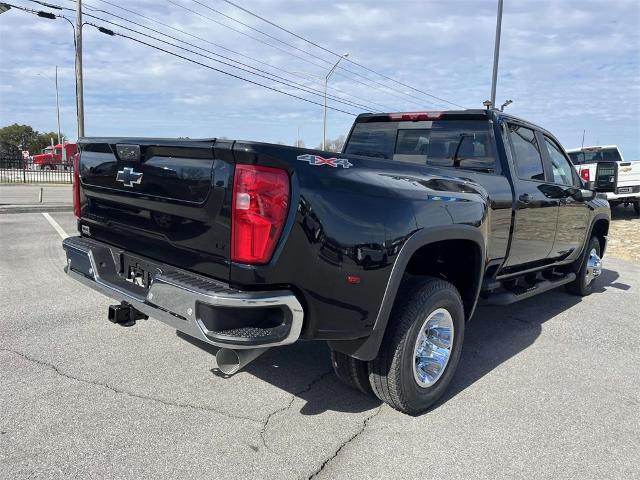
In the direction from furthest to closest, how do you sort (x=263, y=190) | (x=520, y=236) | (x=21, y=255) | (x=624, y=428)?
(x=21, y=255) < (x=520, y=236) < (x=624, y=428) < (x=263, y=190)

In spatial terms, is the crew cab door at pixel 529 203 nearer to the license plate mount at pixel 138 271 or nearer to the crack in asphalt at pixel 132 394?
the crack in asphalt at pixel 132 394

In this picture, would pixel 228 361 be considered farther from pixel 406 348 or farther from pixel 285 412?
pixel 406 348

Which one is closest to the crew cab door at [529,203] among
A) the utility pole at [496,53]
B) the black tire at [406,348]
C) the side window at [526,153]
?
the side window at [526,153]

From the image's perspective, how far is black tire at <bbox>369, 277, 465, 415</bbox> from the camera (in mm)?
2924

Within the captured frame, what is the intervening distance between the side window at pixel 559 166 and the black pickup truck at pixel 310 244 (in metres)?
0.97

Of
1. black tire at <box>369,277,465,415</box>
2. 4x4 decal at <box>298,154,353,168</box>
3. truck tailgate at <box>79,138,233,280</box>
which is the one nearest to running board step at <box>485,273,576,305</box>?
black tire at <box>369,277,465,415</box>

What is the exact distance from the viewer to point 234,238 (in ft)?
7.80

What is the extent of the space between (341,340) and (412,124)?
8.45ft

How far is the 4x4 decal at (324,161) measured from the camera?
2410 mm

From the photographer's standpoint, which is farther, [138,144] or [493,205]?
[493,205]

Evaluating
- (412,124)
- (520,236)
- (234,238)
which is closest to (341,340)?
(234,238)

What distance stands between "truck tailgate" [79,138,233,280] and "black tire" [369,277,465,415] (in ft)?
3.53

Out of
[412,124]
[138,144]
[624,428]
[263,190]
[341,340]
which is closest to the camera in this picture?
[263,190]

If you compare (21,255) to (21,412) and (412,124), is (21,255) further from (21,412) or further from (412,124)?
(412,124)
